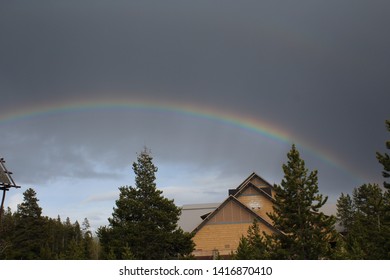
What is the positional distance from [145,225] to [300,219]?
43.7 feet

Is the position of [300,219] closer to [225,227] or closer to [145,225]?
[145,225]

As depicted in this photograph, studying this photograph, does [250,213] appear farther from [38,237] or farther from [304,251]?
[38,237]

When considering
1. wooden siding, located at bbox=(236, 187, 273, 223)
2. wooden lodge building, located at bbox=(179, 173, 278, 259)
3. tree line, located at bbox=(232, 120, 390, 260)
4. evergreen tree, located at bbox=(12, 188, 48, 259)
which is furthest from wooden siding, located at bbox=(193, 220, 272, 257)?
evergreen tree, located at bbox=(12, 188, 48, 259)

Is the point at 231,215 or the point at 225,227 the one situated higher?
the point at 231,215

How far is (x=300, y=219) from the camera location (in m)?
25.9

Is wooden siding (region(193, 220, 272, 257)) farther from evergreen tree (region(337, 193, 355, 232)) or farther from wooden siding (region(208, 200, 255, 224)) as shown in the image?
evergreen tree (region(337, 193, 355, 232))

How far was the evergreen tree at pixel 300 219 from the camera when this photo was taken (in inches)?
1003

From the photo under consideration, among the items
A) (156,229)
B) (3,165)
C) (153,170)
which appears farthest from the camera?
(153,170)

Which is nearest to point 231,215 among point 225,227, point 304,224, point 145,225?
point 225,227

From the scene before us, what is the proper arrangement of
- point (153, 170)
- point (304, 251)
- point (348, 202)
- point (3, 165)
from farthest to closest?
point (348, 202)
point (153, 170)
point (304, 251)
point (3, 165)

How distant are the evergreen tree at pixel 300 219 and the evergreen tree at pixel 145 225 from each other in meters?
9.85
